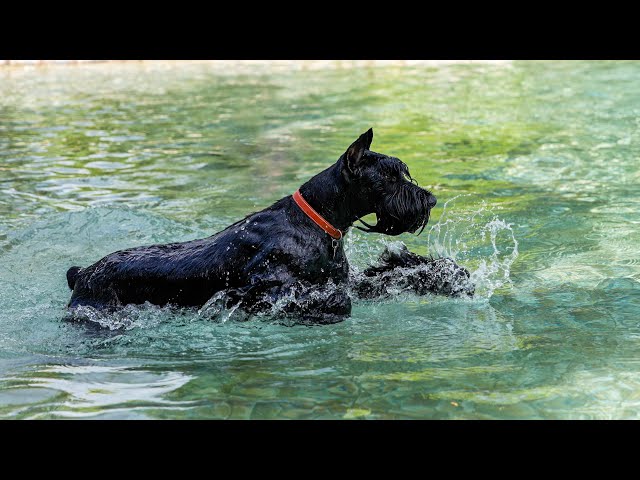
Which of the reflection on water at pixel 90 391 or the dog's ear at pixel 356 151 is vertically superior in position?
the dog's ear at pixel 356 151

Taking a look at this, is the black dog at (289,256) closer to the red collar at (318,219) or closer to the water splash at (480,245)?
the red collar at (318,219)

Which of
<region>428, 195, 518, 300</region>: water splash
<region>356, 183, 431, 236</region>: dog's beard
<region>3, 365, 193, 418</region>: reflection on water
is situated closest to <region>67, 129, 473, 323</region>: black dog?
<region>356, 183, 431, 236</region>: dog's beard

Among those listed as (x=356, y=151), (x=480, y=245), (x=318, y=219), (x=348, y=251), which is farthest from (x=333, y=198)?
(x=480, y=245)

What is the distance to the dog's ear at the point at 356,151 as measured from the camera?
6.27 metres

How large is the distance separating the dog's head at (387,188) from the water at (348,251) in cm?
88

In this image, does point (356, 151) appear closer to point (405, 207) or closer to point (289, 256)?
point (405, 207)

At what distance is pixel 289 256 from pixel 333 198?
554 mm

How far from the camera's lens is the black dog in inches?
253

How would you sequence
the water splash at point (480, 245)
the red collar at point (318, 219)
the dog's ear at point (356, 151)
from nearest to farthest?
the dog's ear at point (356, 151) < the red collar at point (318, 219) < the water splash at point (480, 245)

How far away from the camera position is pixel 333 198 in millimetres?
6516

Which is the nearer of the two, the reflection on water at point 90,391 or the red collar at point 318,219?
the reflection on water at point 90,391

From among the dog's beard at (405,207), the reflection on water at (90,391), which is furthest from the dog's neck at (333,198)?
the reflection on water at (90,391)

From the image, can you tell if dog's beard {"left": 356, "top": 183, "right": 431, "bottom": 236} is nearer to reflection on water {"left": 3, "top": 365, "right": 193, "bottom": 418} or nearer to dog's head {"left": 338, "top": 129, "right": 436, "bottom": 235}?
dog's head {"left": 338, "top": 129, "right": 436, "bottom": 235}

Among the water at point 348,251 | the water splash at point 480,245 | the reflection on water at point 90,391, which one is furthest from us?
the water splash at point 480,245
